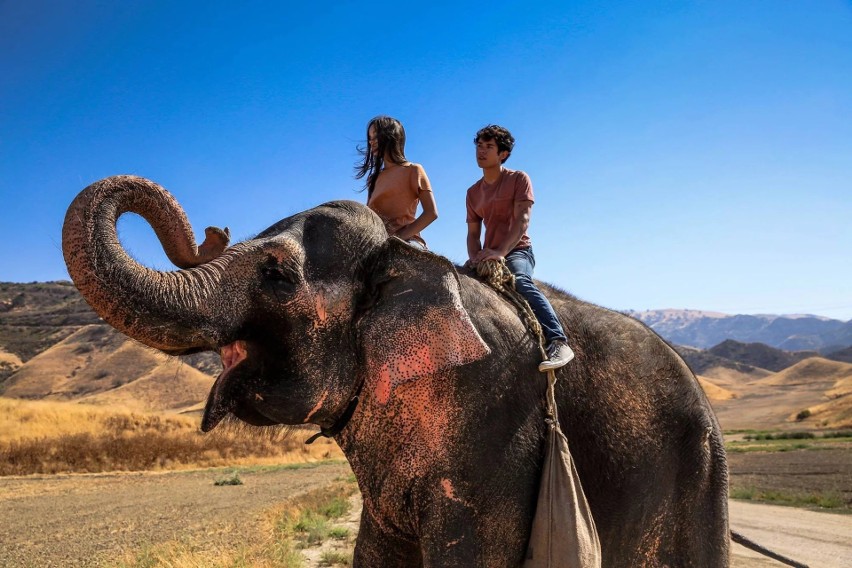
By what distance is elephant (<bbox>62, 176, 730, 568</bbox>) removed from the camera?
3311 mm

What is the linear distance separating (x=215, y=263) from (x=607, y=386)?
2.62m

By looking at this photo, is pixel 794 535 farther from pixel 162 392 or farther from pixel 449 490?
pixel 162 392

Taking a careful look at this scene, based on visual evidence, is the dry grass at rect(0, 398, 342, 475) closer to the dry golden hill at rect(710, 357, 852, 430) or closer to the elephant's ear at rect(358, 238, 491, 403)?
the elephant's ear at rect(358, 238, 491, 403)

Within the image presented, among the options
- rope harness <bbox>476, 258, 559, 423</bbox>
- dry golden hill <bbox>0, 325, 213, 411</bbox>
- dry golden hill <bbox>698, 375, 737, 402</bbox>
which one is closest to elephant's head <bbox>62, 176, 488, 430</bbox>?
rope harness <bbox>476, 258, 559, 423</bbox>

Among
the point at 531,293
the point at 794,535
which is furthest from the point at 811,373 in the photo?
the point at 531,293

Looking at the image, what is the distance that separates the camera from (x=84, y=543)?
13430 millimetres

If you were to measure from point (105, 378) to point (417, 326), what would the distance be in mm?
90597

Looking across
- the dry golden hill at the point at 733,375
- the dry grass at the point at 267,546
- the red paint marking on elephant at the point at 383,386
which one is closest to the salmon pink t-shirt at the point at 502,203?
the red paint marking on elephant at the point at 383,386

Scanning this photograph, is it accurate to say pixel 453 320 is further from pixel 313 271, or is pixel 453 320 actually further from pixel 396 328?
pixel 313 271

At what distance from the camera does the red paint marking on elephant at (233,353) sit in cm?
354

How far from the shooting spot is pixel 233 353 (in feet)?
11.7

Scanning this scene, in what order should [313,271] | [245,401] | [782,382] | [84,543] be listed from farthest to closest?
[782,382] < [84,543] < [313,271] < [245,401]

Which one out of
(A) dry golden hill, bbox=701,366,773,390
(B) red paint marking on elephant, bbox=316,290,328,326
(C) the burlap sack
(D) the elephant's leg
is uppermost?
(B) red paint marking on elephant, bbox=316,290,328,326

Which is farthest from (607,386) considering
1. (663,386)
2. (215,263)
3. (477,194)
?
(215,263)
